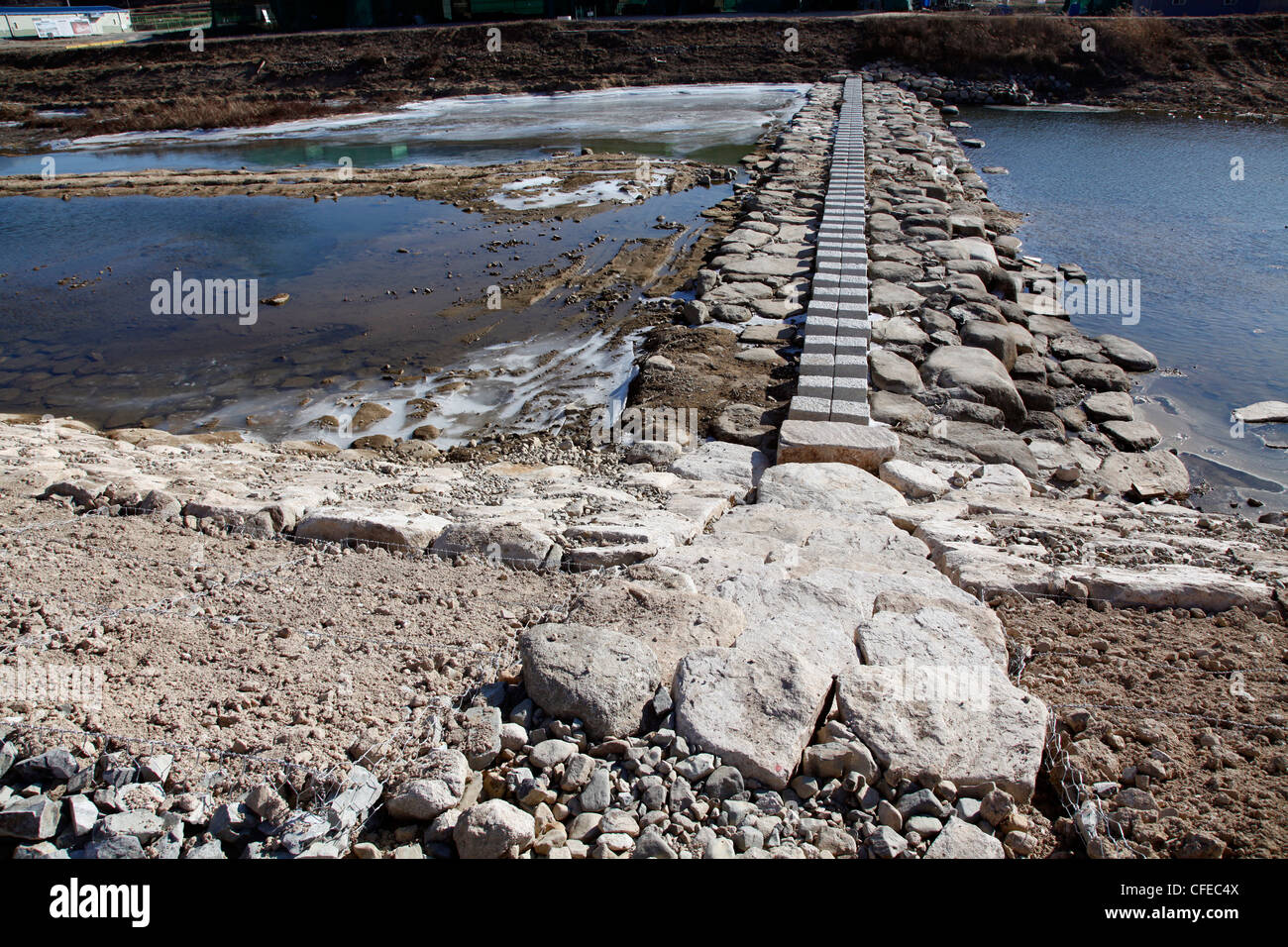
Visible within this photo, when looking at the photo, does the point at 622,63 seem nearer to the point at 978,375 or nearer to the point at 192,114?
the point at 192,114

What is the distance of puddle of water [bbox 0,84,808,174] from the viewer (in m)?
16.1

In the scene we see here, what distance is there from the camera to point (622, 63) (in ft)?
80.9

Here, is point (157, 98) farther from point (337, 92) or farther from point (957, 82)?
point (957, 82)

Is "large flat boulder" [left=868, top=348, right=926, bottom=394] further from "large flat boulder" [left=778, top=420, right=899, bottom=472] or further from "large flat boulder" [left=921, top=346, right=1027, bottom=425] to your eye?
"large flat boulder" [left=778, top=420, right=899, bottom=472]

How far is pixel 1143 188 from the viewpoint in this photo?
12.8 metres

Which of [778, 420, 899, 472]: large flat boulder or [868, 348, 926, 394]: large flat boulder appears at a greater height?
[868, 348, 926, 394]: large flat boulder

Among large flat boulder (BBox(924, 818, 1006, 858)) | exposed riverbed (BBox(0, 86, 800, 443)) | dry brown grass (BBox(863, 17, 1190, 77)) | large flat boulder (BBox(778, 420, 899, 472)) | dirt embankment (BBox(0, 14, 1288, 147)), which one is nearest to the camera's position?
large flat boulder (BBox(924, 818, 1006, 858))

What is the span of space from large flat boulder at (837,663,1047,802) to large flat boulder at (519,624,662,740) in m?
0.64

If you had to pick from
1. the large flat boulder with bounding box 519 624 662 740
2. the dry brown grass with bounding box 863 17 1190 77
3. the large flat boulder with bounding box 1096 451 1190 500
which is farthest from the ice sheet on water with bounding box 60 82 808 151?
the large flat boulder with bounding box 519 624 662 740

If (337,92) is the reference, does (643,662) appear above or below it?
below

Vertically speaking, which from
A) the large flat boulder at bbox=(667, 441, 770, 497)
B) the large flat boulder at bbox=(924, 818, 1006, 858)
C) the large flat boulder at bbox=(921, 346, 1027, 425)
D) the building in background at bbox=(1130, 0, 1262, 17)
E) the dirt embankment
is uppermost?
the building in background at bbox=(1130, 0, 1262, 17)

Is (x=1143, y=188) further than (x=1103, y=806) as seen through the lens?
Yes
